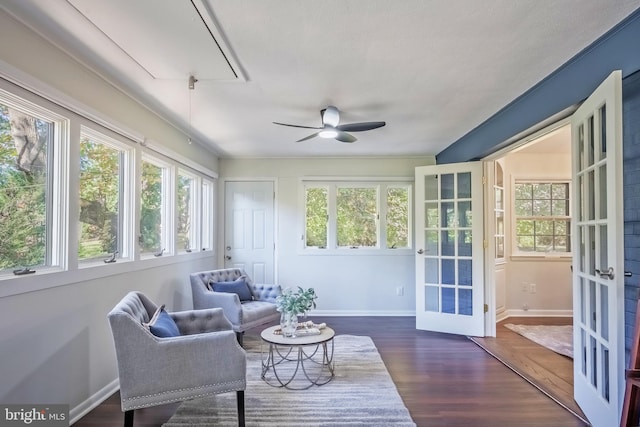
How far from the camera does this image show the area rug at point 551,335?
369cm

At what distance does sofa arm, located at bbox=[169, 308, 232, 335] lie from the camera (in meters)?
2.59

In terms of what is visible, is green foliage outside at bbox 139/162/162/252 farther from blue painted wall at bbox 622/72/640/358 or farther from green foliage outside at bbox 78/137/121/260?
blue painted wall at bbox 622/72/640/358

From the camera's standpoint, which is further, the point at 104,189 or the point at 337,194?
the point at 337,194

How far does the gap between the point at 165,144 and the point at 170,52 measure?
1.53 meters

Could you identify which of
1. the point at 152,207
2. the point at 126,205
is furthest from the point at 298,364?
the point at 152,207

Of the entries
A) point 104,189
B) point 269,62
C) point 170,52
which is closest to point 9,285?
point 104,189

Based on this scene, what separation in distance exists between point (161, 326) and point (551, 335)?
167 inches

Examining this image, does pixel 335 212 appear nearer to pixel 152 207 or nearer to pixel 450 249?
pixel 450 249

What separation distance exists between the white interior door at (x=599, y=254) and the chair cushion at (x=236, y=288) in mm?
3070

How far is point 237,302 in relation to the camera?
11.4ft

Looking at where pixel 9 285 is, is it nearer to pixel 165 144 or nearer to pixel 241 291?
pixel 165 144

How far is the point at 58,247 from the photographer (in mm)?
2203

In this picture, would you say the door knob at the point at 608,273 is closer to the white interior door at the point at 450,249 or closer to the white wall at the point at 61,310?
the white interior door at the point at 450,249

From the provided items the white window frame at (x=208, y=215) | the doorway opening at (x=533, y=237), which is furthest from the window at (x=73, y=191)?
the doorway opening at (x=533, y=237)
